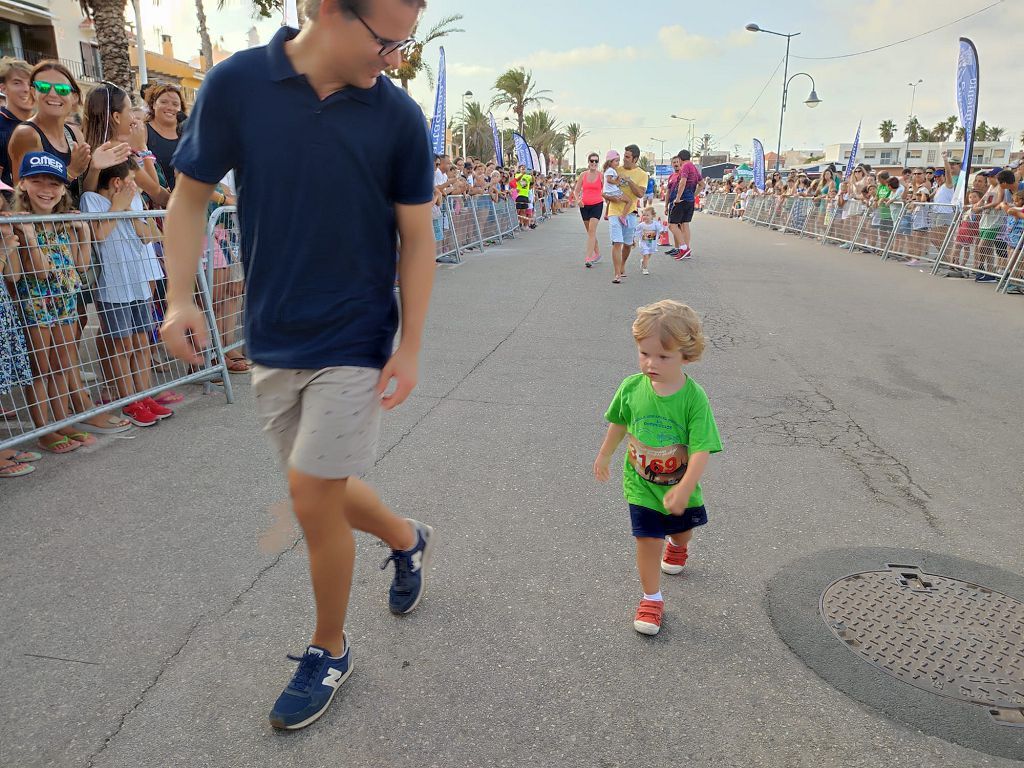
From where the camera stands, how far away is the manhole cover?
7.62 ft

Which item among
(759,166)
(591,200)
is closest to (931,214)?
(591,200)

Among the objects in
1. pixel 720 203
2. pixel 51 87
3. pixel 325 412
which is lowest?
pixel 720 203

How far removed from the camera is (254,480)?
12.6ft

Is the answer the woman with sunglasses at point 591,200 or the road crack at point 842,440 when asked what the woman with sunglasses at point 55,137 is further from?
the woman with sunglasses at point 591,200

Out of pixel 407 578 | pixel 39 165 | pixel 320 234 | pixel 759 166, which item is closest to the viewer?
pixel 320 234

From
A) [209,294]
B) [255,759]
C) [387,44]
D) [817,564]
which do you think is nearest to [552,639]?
[255,759]

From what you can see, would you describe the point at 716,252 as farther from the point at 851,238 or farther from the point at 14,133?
the point at 14,133

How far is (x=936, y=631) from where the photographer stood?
8.50 ft

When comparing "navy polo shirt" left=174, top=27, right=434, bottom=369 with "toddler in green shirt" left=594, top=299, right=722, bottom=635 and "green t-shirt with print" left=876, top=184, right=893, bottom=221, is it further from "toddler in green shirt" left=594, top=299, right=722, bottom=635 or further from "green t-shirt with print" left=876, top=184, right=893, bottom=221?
"green t-shirt with print" left=876, top=184, right=893, bottom=221

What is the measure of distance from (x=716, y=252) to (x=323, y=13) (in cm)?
1490

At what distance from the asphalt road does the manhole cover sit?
260 mm

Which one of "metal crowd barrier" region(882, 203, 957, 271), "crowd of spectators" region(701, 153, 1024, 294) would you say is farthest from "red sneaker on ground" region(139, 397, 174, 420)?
"metal crowd barrier" region(882, 203, 957, 271)

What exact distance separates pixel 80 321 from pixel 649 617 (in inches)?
153

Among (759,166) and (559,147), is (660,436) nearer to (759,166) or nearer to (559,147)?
(759,166)
